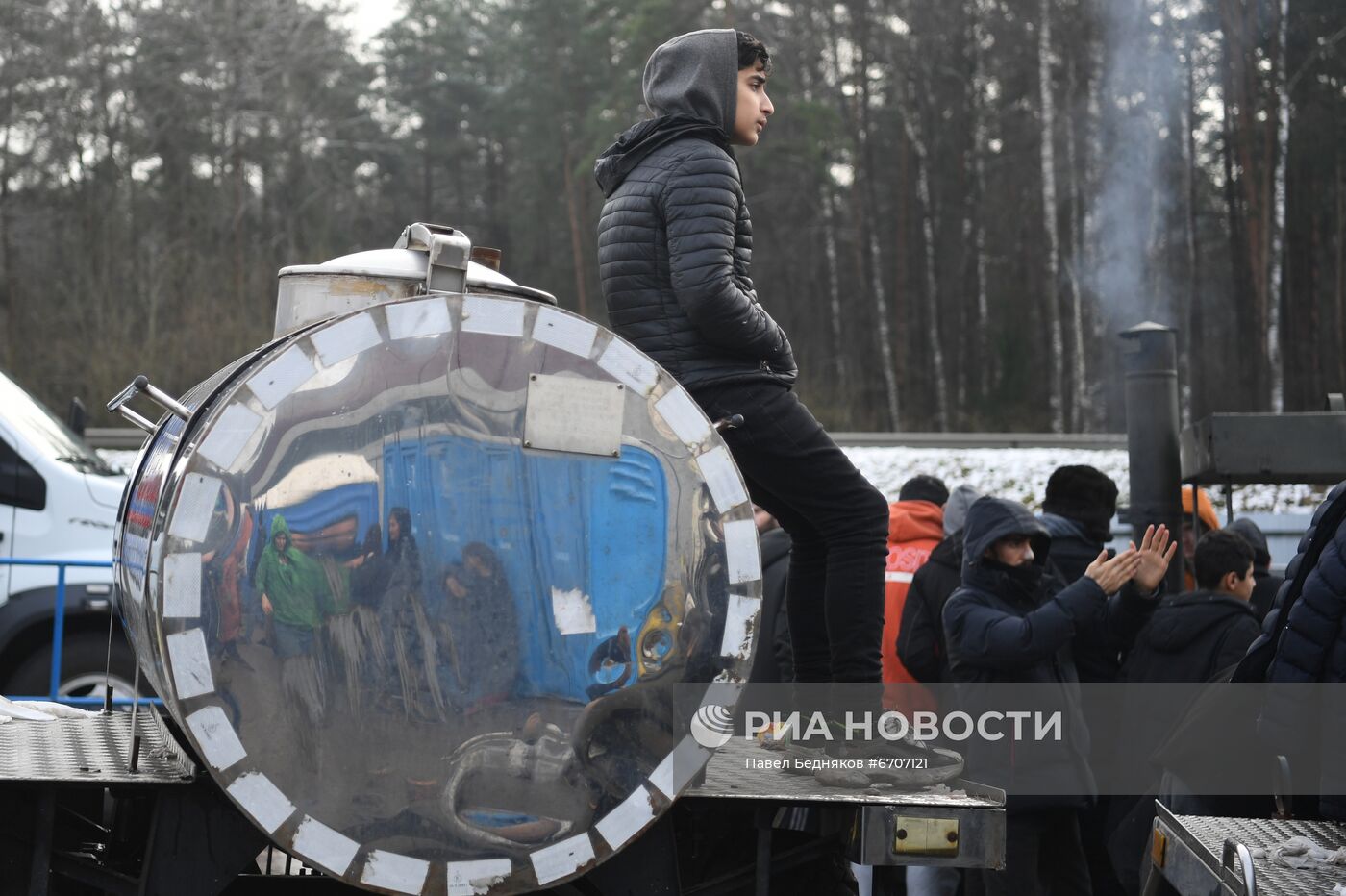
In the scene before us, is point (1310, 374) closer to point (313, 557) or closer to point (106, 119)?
point (106, 119)

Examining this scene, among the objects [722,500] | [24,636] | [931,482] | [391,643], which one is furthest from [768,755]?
[24,636]

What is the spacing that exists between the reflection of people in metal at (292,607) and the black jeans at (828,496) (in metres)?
1.35

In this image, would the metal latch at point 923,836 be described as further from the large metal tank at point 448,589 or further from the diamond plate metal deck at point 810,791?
the large metal tank at point 448,589

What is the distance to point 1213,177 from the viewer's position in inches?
1334

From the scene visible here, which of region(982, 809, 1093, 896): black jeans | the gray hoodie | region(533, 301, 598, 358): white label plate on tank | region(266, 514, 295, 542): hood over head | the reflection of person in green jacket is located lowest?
region(982, 809, 1093, 896): black jeans

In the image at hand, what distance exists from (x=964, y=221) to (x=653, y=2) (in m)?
9.68

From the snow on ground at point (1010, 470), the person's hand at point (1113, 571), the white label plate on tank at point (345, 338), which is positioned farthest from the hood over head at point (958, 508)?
the snow on ground at point (1010, 470)

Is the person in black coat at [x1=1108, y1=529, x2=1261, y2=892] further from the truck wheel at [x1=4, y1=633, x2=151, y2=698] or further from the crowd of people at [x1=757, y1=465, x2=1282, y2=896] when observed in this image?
the truck wheel at [x1=4, y1=633, x2=151, y2=698]

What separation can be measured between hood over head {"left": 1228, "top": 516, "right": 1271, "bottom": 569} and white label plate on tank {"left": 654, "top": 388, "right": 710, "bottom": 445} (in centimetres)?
404

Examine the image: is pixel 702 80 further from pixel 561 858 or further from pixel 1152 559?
pixel 1152 559

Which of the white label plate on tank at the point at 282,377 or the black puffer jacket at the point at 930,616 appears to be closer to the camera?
the white label plate on tank at the point at 282,377

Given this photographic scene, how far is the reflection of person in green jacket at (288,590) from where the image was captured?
3049 mm

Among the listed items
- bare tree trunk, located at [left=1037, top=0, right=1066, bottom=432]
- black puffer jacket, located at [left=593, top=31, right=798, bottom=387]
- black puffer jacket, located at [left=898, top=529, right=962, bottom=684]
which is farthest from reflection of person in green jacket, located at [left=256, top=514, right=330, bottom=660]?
bare tree trunk, located at [left=1037, top=0, right=1066, bottom=432]

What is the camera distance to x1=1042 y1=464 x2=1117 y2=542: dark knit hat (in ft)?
21.9
